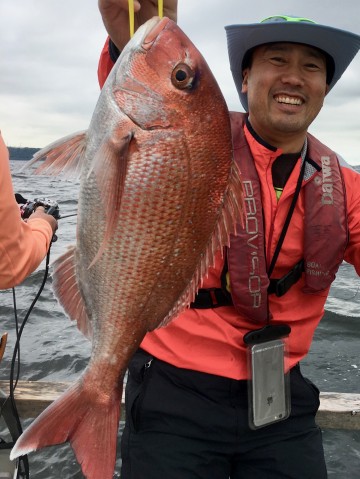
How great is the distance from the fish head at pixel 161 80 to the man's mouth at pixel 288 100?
1.02 meters

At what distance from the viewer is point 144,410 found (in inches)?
106

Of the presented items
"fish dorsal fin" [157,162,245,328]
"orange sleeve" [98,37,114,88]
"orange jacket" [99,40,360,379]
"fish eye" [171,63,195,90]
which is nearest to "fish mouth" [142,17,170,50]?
"fish eye" [171,63,195,90]

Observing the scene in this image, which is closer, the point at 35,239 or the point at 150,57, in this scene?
the point at 150,57

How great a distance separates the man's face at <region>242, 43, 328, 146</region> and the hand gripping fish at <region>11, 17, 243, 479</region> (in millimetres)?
960

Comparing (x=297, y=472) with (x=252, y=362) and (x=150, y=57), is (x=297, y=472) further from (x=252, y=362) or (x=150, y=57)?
(x=150, y=57)

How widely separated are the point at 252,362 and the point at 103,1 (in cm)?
188

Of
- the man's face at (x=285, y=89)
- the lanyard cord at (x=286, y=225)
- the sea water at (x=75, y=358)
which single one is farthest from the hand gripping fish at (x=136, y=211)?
the sea water at (x=75, y=358)

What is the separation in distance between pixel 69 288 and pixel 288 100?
155 cm

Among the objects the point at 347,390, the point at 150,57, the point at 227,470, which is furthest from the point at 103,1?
the point at 347,390

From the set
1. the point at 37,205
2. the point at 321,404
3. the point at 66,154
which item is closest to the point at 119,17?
the point at 66,154

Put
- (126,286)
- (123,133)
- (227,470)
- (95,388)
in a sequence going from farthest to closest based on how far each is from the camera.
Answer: (227,470), (95,388), (126,286), (123,133)

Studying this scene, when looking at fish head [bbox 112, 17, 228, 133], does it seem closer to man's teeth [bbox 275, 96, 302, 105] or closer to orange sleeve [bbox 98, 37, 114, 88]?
orange sleeve [bbox 98, 37, 114, 88]

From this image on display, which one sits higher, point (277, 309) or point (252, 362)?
point (277, 309)

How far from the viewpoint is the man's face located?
2705 mm
